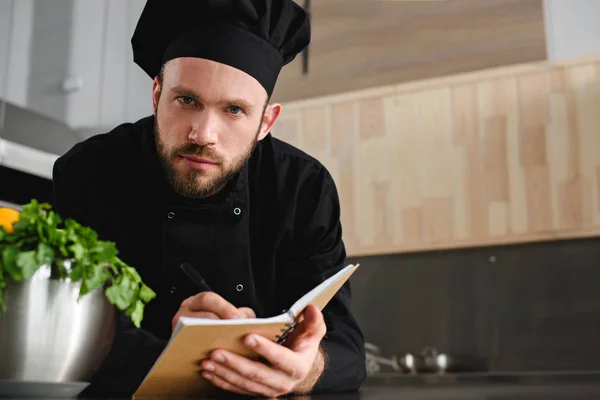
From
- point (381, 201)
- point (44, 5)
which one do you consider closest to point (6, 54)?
point (44, 5)

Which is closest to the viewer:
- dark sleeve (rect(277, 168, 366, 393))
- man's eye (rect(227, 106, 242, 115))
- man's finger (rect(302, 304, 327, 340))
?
man's finger (rect(302, 304, 327, 340))

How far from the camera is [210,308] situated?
1065 millimetres

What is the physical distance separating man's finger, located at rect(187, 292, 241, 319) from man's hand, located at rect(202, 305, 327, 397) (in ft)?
0.31

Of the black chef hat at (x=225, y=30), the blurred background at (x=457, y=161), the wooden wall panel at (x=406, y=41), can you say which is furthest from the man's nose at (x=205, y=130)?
the wooden wall panel at (x=406, y=41)

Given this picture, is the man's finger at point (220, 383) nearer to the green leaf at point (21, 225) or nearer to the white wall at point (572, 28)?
the green leaf at point (21, 225)

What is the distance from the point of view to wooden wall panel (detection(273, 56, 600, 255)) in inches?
106

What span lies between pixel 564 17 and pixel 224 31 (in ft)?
6.54

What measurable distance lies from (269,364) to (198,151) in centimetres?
51

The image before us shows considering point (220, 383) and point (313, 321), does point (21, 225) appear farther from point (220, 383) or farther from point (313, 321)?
point (313, 321)

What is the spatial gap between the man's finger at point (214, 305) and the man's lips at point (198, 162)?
1.01 ft

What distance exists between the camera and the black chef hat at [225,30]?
1330 mm

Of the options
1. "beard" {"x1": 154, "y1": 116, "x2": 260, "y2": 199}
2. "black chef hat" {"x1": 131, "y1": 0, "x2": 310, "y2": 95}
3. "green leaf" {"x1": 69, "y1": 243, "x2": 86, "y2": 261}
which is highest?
"black chef hat" {"x1": 131, "y1": 0, "x2": 310, "y2": 95}

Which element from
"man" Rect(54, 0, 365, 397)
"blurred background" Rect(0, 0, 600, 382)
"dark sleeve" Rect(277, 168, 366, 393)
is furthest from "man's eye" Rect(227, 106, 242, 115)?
"blurred background" Rect(0, 0, 600, 382)

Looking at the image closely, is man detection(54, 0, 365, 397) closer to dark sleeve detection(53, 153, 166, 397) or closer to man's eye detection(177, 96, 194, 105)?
man's eye detection(177, 96, 194, 105)
